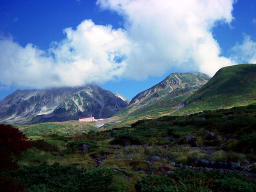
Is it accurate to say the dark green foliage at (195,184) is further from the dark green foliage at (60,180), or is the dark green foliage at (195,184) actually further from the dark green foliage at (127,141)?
the dark green foliage at (127,141)

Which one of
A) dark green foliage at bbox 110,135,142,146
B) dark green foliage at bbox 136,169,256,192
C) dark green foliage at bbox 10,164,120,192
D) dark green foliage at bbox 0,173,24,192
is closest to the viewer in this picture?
dark green foliage at bbox 0,173,24,192

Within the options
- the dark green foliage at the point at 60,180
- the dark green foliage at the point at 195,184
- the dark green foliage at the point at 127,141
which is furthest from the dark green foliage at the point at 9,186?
the dark green foliage at the point at 127,141

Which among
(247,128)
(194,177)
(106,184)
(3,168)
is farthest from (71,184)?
(247,128)

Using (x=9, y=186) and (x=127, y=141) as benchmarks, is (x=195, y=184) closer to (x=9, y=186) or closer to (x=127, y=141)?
(x=9, y=186)

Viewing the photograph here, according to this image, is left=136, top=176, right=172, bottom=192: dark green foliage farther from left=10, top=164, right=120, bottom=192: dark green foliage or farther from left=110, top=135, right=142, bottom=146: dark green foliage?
left=110, top=135, right=142, bottom=146: dark green foliage

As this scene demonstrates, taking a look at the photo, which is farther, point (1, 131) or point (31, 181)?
point (1, 131)

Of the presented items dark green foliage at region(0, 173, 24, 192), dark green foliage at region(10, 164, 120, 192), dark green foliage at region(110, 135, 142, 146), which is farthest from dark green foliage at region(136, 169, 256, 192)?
dark green foliage at region(110, 135, 142, 146)

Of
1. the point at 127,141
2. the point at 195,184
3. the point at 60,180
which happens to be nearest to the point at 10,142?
the point at 60,180

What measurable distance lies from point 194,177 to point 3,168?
11.0 m

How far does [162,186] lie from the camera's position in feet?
28.2

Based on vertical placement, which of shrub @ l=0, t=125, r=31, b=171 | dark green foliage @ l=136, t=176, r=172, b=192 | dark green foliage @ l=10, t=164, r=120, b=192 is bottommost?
dark green foliage @ l=136, t=176, r=172, b=192

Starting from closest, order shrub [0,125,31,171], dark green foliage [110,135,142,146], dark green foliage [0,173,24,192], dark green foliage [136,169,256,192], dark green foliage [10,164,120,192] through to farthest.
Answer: dark green foliage [0,173,24,192] < dark green foliage [10,164,120,192] < dark green foliage [136,169,256,192] < shrub [0,125,31,171] < dark green foliage [110,135,142,146]

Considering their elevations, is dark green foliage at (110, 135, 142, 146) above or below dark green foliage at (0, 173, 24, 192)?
below

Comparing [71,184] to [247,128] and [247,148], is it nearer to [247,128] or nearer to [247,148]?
[247,148]
